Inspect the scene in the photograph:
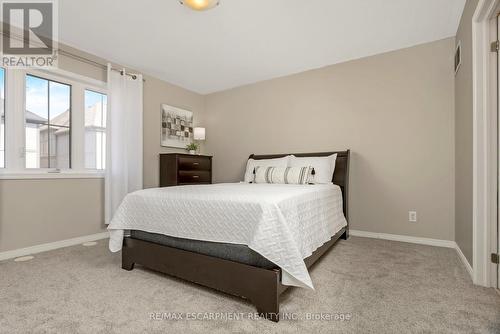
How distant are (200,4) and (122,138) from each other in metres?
1.99

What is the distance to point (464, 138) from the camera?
2254 mm

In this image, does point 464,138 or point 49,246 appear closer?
point 464,138

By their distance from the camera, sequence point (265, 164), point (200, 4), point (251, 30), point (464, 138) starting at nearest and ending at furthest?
point (200, 4)
point (464, 138)
point (251, 30)
point (265, 164)

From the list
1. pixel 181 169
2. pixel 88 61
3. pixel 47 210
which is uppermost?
pixel 88 61

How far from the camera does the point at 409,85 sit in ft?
9.80

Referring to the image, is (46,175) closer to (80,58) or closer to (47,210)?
(47,210)

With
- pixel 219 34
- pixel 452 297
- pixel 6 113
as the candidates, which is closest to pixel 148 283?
pixel 452 297

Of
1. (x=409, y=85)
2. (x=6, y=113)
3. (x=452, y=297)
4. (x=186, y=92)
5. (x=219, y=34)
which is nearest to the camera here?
(x=452, y=297)

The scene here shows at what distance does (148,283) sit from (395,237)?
2.70 metres

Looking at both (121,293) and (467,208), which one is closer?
(121,293)

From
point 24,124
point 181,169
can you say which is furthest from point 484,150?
point 24,124

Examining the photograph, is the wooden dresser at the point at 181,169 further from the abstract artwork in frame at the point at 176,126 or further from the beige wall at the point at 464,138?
the beige wall at the point at 464,138

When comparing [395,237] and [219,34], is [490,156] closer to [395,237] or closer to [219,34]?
[395,237]

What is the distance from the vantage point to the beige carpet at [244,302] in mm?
1358
